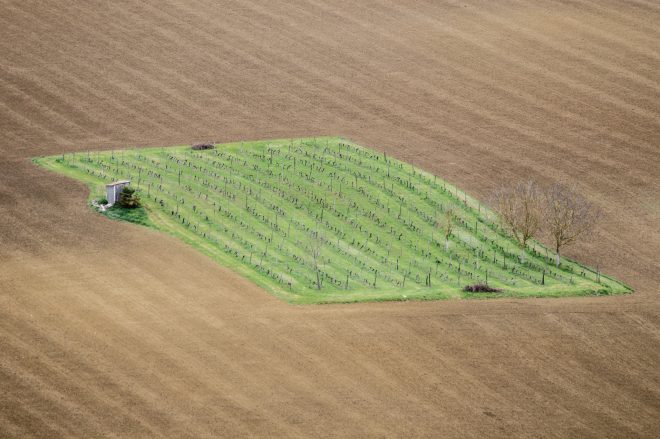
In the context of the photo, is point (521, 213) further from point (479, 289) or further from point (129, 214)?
point (129, 214)

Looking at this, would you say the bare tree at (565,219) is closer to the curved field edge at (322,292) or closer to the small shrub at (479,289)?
the curved field edge at (322,292)

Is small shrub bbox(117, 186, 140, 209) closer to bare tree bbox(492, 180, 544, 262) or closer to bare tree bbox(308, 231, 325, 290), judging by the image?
bare tree bbox(308, 231, 325, 290)

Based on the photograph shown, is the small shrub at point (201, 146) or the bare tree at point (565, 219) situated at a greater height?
the bare tree at point (565, 219)

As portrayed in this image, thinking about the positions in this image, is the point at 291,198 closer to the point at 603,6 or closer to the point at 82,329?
the point at 82,329

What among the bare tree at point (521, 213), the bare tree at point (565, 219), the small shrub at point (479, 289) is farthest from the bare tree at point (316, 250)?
the bare tree at point (565, 219)

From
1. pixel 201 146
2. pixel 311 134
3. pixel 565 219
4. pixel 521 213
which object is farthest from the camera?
pixel 311 134

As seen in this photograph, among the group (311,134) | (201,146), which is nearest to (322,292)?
(201,146)

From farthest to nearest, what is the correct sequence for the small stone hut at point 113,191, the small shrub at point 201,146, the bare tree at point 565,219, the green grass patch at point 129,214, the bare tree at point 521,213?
the small shrub at point 201,146 < the bare tree at point 521,213 < the bare tree at point 565,219 < the small stone hut at point 113,191 < the green grass patch at point 129,214
